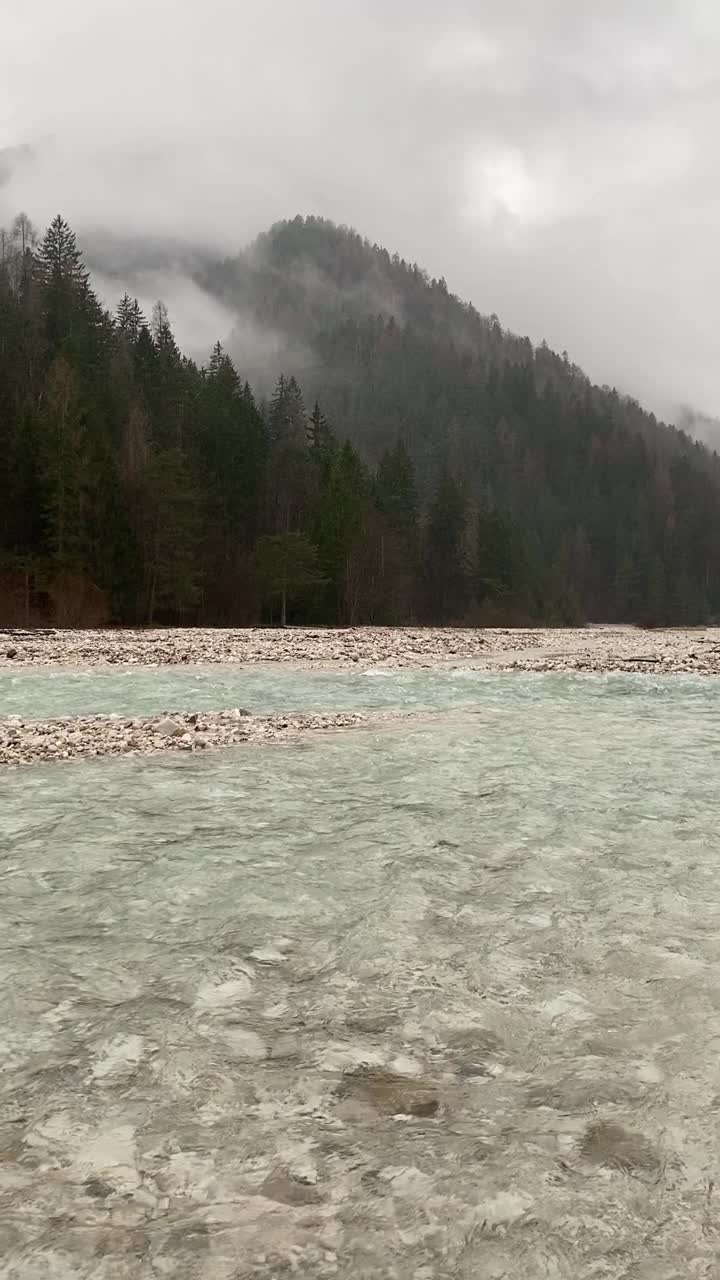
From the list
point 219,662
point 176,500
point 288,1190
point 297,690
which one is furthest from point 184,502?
point 288,1190

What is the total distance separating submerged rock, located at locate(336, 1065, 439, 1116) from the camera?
305 centimetres

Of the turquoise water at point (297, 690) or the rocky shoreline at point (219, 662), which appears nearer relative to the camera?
the rocky shoreline at point (219, 662)

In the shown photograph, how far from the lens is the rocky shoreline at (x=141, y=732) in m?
9.73

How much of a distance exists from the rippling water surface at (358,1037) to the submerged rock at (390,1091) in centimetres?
1

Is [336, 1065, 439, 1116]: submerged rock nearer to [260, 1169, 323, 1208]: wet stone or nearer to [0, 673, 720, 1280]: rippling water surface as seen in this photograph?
[0, 673, 720, 1280]: rippling water surface

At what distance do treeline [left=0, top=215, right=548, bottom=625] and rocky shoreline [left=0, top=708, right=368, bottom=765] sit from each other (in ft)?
108

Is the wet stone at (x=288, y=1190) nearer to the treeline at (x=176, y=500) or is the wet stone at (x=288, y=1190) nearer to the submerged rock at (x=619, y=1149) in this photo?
the submerged rock at (x=619, y=1149)

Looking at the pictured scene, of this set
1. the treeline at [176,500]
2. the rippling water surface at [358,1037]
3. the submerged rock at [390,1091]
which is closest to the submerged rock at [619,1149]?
the rippling water surface at [358,1037]

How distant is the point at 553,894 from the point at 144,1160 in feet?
10.8

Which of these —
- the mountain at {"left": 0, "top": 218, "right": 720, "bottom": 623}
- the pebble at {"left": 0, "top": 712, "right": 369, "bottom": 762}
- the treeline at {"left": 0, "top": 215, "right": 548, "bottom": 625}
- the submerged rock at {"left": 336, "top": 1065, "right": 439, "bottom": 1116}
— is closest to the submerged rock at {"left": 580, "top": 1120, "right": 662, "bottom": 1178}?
the submerged rock at {"left": 336, "top": 1065, "right": 439, "bottom": 1116}

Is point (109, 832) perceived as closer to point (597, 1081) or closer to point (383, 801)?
point (383, 801)

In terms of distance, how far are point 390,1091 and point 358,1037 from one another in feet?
1.35

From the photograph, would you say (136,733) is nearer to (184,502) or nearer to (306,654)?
(306,654)

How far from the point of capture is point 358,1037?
140 inches
